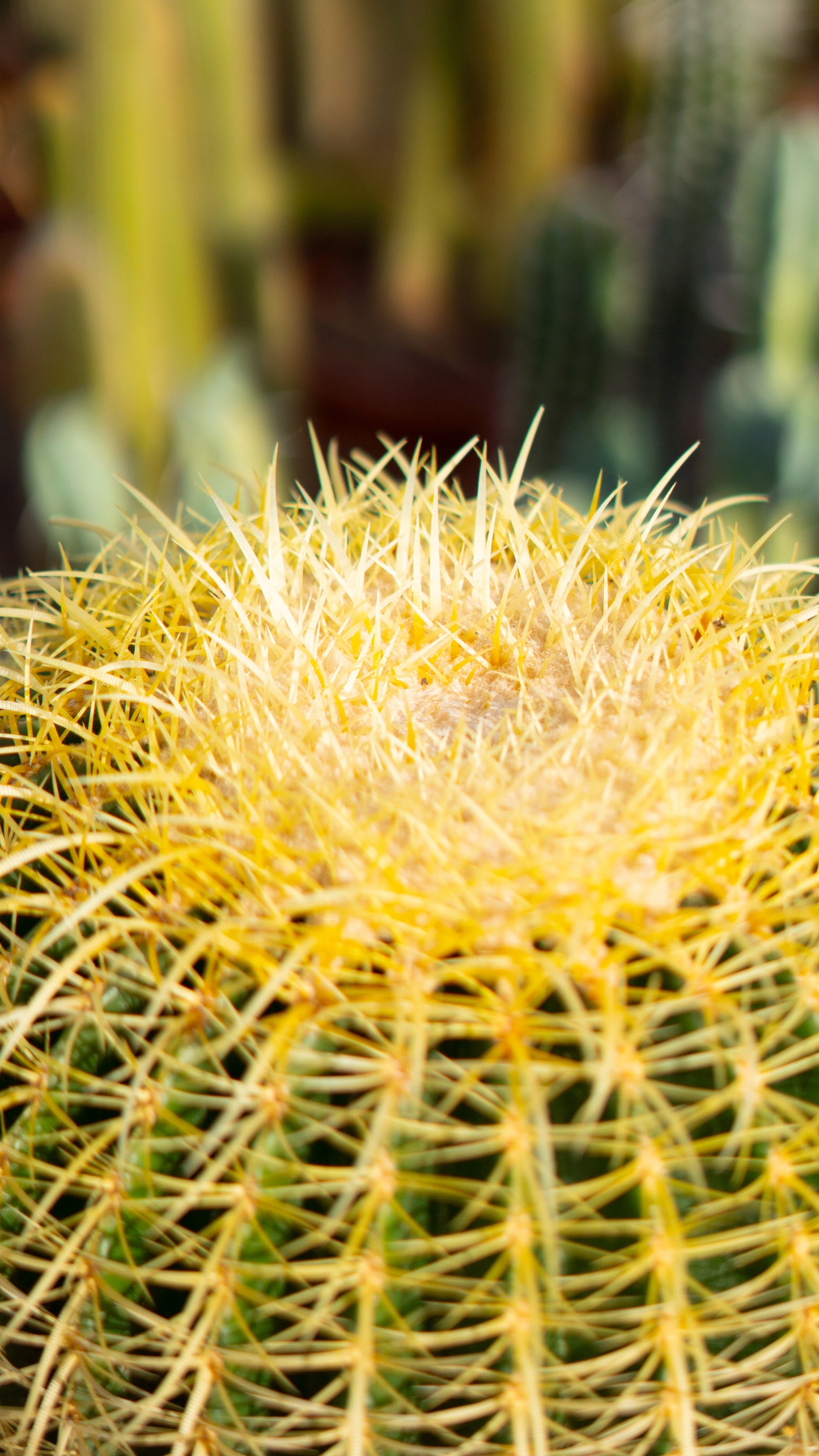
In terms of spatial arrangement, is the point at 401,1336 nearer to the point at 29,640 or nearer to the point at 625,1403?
the point at 625,1403

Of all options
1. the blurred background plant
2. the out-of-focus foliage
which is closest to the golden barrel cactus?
the blurred background plant

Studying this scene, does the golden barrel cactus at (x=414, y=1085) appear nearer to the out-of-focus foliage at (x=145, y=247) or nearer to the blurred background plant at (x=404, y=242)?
the blurred background plant at (x=404, y=242)

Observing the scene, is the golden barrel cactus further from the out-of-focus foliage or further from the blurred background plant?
the out-of-focus foliage

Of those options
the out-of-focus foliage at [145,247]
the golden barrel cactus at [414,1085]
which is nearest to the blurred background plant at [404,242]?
the out-of-focus foliage at [145,247]

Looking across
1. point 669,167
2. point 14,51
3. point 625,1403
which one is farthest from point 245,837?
point 14,51

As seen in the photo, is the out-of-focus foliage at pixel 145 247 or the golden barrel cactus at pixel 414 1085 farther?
the out-of-focus foliage at pixel 145 247

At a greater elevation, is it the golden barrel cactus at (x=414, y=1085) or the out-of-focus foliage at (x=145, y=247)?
the out-of-focus foliage at (x=145, y=247)

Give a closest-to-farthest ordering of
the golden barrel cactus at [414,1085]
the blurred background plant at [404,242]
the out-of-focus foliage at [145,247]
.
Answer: the golden barrel cactus at [414,1085] → the blurred background plant at [404,242] → the out-of-focus foliage at [145,247]
